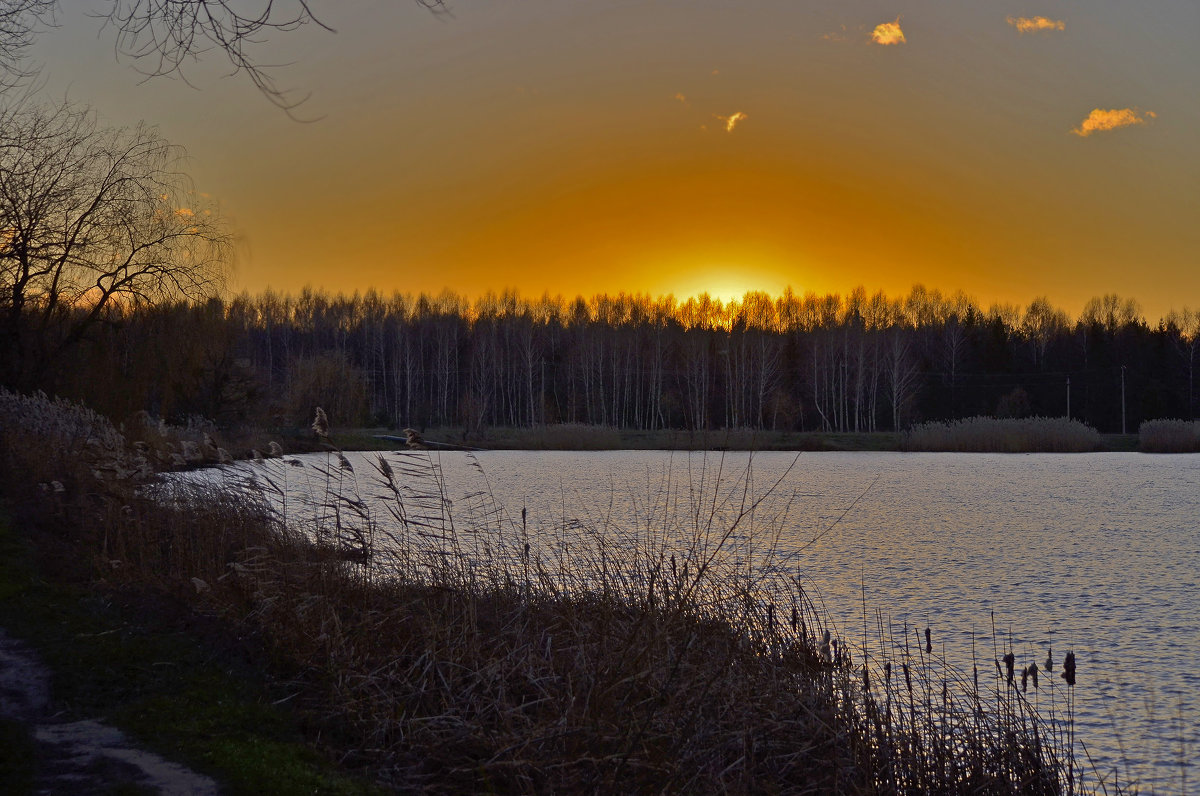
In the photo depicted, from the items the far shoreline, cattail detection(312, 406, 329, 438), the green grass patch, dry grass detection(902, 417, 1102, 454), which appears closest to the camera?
the green grass patch

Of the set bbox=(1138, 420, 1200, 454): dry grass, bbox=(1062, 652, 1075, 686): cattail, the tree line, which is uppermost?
the tree line

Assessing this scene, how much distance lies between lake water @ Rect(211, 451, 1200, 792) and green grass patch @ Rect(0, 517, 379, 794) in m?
1.59

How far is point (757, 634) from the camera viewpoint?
5.83 metres

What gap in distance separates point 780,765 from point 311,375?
3340cm

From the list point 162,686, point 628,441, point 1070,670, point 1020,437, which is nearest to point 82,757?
point 162,686

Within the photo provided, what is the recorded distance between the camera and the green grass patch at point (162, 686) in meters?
3.52

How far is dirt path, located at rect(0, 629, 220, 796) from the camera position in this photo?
3258 mm

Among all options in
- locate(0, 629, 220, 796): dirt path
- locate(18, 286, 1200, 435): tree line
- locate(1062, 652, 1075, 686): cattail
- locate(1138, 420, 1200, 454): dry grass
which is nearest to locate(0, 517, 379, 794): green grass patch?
locate(0, 629, 220, 796): dirt path

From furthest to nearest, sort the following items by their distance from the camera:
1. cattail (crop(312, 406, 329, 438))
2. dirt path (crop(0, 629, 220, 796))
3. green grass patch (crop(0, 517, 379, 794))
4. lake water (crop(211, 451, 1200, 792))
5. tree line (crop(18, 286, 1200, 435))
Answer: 1. tree line (crop(18, 286, 1200, 435))
2. lake water (crop(211, 451, 1200, 792))
3. cattail (crop(312, 406, 329, 438))
4. green grass patch (crop(0, 517, 379, 794))
5. dirt path (crop(0, 629, 220, 796))

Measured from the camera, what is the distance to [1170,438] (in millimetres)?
36219

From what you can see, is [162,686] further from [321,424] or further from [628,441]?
[628,441]

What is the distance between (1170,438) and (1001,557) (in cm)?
3094

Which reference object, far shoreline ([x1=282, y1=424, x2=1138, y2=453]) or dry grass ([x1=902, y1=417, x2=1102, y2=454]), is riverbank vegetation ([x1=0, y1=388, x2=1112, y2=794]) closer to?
far shoreline ([x1=282, y1=424, x2=1138, y2=453])

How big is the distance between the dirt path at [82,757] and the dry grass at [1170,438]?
40.3 m
